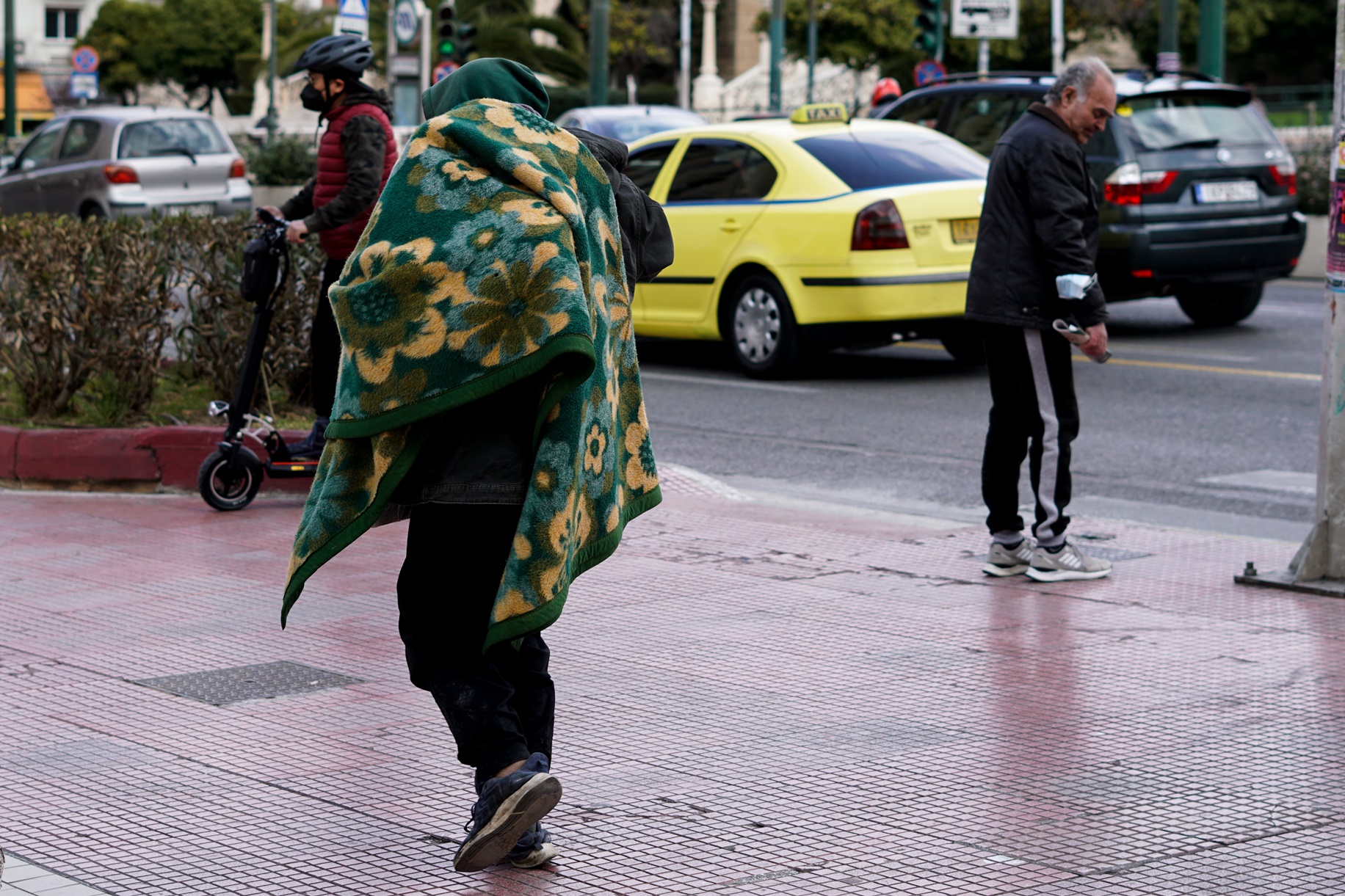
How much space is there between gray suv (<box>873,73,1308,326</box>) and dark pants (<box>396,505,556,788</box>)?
10.6 meters

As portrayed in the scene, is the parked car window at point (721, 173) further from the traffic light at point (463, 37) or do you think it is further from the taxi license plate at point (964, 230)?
the traffic light at point (463, 37)

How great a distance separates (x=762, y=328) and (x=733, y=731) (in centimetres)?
793

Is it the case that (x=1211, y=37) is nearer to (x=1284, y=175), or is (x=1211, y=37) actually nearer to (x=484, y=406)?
(x=1284, y=175)

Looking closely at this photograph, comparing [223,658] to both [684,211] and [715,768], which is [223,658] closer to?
[715,768]

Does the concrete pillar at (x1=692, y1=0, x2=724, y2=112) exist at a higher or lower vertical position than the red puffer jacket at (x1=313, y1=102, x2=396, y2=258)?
higher

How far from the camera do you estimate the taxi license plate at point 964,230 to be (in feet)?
39.4

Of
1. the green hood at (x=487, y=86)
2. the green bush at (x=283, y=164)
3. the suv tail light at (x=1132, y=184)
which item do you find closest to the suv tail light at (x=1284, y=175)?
the suv tail light at (x=1132, y=184)

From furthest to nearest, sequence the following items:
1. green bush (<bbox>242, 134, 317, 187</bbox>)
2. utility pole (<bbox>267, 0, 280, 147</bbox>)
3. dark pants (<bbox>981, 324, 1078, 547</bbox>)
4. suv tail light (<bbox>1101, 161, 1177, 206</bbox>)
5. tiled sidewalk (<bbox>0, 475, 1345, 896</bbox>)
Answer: utility pole (<bbox>267, 0, 280, 147</bbox>), green bush (<bbox>242, 134, 317, 187</bbox>), suv tail light (<bbox>1101, 161, 1177, 206</bbox>), dark pants (<bbox>981, 324, 1078, 547</bbox>), tiled sidewalk (<bbox>0, 475, 1345, 896</bbox>)

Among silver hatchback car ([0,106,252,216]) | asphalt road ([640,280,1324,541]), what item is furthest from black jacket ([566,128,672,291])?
silver hatchback car ([0,106,252,216])

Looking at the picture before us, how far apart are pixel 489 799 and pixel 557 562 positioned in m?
0.48

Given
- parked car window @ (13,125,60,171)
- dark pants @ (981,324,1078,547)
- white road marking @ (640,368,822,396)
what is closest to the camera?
dark pants @ (981,324,1078,547)

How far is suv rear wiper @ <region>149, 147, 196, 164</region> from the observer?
72.5ft

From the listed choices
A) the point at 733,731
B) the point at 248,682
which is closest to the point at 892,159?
the point at 248,682

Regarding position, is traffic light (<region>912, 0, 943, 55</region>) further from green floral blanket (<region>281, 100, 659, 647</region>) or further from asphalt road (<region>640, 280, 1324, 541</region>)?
green floral blanket (<region>281, 100, 659, 647</region>)
